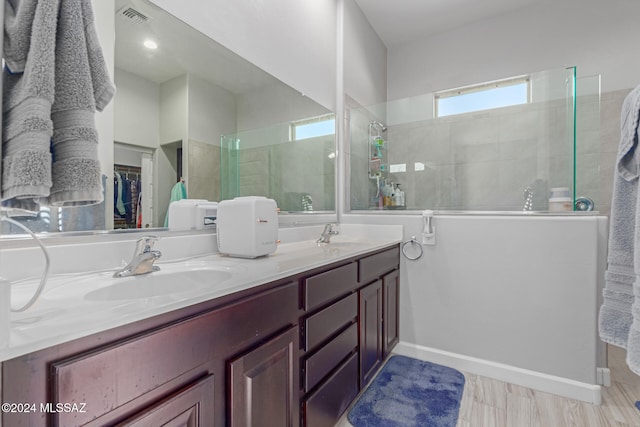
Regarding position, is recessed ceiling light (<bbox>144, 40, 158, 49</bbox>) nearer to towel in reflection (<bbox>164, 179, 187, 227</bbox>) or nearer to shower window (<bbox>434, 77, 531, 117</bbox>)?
towel in reflection (<bbox>164, 179, 187, 227</bbox>)

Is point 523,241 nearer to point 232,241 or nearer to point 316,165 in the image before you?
point 316,165

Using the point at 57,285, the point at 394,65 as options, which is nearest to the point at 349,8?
the point at 394,65

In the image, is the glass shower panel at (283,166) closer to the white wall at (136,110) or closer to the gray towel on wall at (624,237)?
the white wall at (136,110)

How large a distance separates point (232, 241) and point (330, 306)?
514 mm

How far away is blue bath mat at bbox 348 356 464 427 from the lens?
4.98ft

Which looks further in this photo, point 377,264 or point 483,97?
point 483,97

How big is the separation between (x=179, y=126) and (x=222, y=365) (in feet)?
3.34

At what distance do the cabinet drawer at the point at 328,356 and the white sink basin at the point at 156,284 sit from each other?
49 centimetres

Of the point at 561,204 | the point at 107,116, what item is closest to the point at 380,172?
the point at 561,204

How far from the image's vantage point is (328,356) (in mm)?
1282

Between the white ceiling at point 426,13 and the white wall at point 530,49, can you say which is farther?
the white ceiling at point 426,13

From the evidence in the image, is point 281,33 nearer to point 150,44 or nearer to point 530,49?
point 150,44

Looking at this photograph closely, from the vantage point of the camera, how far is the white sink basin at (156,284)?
2.85 feet

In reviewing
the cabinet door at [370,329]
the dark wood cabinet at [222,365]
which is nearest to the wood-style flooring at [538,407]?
the cabinet door at [370,329]
